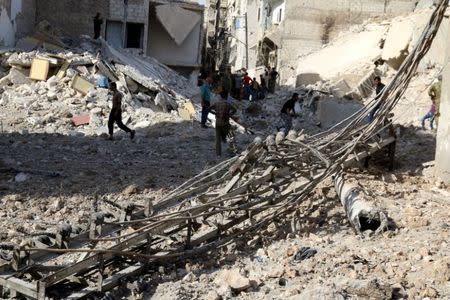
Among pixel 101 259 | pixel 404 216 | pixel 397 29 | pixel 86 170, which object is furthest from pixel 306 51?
pixel 101 259

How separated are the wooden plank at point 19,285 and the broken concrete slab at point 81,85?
1057 centimetres

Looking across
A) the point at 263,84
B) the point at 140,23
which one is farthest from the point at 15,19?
the point at 263,84

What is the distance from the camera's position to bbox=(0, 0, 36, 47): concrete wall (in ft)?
53.7

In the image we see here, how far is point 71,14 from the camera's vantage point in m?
21.0

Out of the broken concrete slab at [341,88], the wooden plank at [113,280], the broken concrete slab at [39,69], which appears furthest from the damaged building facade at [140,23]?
the wooden plank at [113,280]

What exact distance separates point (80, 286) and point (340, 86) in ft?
51.1

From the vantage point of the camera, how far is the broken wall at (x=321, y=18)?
25594 mm

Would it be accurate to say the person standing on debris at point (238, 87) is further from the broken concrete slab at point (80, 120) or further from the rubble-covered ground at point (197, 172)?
the broken concrete slab at point (80, 120)

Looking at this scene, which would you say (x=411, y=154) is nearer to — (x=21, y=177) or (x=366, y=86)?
(x=21, y=177)

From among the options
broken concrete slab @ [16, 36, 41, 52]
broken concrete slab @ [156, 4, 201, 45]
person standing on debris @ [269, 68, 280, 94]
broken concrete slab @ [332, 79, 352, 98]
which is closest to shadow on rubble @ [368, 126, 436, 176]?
broken concrete slab @ [332, 79, 352, 98]

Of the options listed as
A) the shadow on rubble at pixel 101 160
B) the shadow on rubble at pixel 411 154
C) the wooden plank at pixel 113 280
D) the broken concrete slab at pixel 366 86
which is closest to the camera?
the wooden plank at pixel 113 280

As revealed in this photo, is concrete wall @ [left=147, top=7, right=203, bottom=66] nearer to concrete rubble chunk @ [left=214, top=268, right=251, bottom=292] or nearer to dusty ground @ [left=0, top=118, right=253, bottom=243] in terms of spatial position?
dusty ground @ [left=0, top=118, right=253, bottom=243]

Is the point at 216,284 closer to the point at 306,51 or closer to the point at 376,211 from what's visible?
the point at 376,211

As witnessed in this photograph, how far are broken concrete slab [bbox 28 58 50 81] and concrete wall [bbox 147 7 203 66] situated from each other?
860 cm
